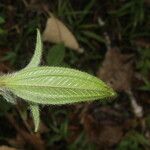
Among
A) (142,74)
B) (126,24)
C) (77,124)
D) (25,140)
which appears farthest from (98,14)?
(25,140)

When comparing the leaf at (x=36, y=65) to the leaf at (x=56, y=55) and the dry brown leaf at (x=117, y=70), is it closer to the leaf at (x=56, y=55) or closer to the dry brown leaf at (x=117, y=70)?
the leaf at (x=56, y=55)

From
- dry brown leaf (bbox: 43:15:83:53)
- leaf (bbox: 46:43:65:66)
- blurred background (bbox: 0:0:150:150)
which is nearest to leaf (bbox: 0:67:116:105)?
leaf (bbox: 46:43:65:66)

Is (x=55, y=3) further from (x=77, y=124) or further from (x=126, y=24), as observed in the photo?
(x=77, y=124)

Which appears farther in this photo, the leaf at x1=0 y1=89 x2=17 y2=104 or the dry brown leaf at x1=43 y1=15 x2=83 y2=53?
the dry brown leaf at x1=43 y1=15 x2=83 y2=53

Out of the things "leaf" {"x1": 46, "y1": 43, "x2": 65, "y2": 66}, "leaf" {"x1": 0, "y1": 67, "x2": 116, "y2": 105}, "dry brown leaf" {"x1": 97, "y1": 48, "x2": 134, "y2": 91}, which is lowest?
"dry brown leaf" {"x1": 97, "y1": 48, "x2": 134, "y2": 91}

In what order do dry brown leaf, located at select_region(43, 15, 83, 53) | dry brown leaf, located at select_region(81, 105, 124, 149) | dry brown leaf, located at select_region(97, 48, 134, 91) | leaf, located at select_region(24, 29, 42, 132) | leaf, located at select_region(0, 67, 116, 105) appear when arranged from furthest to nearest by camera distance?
dry brown leaf, located at select_region(97, 48, 134, 91) < dry brown leaf, located at select_region(81, 105, 124, 149) < dry brown leaf, located at select_region(43, 15, 83, 53) < leaf, located at select_region(24, 29, 42, 132) < leaf, located at select_region(0, 67, 116, 105)

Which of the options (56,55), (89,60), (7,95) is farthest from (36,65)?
(89,60)

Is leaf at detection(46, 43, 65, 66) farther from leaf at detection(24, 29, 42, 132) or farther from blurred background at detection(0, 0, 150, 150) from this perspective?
leaf at detection(24, 29, 42, 132)

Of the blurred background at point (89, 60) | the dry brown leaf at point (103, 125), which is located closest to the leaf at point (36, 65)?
the blurred background at point (89, 60)

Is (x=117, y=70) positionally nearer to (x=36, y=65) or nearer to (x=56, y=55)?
(x=56, y=55)
